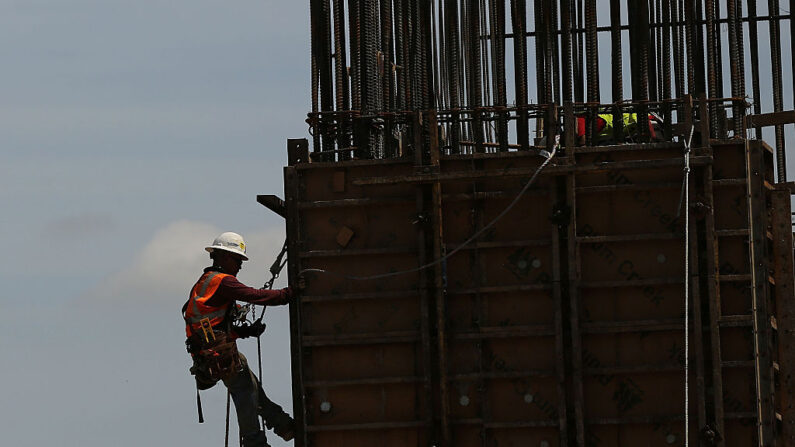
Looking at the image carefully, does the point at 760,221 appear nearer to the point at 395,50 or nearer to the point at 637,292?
the point at 637,292

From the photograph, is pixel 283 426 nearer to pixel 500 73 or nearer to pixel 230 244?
pixel 230 244

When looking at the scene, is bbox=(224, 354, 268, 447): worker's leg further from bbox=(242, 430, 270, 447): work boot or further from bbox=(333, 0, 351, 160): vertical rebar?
bbox=(333, 0, 351, 160): vertical rebar

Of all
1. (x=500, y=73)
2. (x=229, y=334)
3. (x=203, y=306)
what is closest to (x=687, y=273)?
(x=500, y=73)

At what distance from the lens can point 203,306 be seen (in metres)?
12.8

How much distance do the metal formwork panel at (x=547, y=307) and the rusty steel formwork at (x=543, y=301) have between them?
15 millimetres

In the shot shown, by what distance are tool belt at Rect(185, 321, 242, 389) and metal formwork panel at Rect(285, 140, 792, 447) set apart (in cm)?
76

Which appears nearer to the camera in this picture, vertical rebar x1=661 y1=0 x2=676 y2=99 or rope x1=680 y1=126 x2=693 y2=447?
Answer: rope x1=680 y1=126 x2=693 y2=447

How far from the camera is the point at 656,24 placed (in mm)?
16688

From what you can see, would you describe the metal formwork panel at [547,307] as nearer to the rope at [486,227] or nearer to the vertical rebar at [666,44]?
the rope at [486,227]

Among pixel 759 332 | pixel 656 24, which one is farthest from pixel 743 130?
pixel 656 24

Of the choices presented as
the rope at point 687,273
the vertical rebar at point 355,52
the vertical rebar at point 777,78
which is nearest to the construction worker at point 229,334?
the vertical rebar at point 355,52

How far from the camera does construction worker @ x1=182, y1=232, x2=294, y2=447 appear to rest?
1273 cm

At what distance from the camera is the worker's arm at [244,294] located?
492 inches

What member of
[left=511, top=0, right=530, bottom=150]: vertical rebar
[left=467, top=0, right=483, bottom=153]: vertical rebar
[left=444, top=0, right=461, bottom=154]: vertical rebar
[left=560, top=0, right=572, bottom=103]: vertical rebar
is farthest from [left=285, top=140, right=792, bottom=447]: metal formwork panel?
[left=444, top=0, right=461, bottom=154]: vertical rebar
